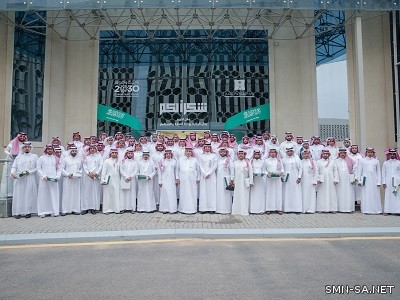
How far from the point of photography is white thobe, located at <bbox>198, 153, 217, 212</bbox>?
10.8 m

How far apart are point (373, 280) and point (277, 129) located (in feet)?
39.0

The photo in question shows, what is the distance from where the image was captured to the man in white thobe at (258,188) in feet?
34.7

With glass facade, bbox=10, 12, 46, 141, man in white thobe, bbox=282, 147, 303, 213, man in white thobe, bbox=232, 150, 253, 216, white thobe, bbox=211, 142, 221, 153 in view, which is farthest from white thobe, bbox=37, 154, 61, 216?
man in white thobe, bbox=282, 147, 303, 213

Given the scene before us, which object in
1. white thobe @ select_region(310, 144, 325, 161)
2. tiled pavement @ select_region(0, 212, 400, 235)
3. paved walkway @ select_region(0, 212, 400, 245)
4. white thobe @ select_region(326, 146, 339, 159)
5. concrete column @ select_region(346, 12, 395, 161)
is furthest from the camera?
concrete column @ select_region(346, 12, 395, 161)

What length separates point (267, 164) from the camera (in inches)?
424

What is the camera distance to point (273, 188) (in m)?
10.7

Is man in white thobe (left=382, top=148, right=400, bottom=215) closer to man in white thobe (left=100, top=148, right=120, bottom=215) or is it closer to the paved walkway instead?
the paved walkway

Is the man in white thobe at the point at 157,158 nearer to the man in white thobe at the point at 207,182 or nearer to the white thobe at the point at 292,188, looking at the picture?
the man in white thobe at the point at 207,182

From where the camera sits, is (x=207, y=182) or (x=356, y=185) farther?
(x=356, y=185)

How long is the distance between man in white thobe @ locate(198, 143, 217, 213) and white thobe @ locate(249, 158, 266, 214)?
1.02 meters

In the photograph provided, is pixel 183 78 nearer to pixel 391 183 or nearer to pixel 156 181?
pixel 156 181

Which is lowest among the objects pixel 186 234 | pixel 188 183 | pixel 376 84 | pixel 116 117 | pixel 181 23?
pixel 186 234

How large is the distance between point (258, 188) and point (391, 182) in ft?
11.7

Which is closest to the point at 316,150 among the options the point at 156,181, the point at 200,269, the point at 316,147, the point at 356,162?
the point at 316,147
